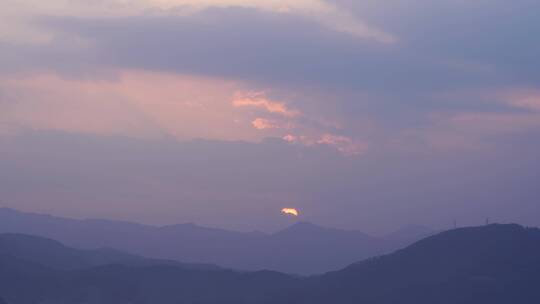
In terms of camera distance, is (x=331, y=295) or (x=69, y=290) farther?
(x=69, y=290)

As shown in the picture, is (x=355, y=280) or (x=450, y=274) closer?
(x=450, y=274)

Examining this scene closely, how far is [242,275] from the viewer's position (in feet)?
623

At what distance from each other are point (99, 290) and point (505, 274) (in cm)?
8227

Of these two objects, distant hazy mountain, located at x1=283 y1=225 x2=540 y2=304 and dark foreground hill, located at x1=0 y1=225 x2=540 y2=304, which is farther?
dark foreground hill, located at x1=0 y1=225 x2=540 y2=304

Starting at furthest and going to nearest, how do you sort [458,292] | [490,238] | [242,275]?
[242,275] → [490,238] → [458,292]

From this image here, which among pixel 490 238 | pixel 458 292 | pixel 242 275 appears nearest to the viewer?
pixel 458 292

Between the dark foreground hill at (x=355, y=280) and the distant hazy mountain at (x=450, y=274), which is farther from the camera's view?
the dark foreground hill at (x=355, y=280)

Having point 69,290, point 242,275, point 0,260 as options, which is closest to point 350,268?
point 242,275

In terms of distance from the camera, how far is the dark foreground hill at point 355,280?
155 meters

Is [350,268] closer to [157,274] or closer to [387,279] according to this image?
[387,279]

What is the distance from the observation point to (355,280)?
170500mm

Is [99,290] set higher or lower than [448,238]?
lower

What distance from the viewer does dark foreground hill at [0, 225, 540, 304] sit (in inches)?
6112

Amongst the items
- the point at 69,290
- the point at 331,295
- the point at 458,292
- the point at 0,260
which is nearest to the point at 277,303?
the point at 331,295
